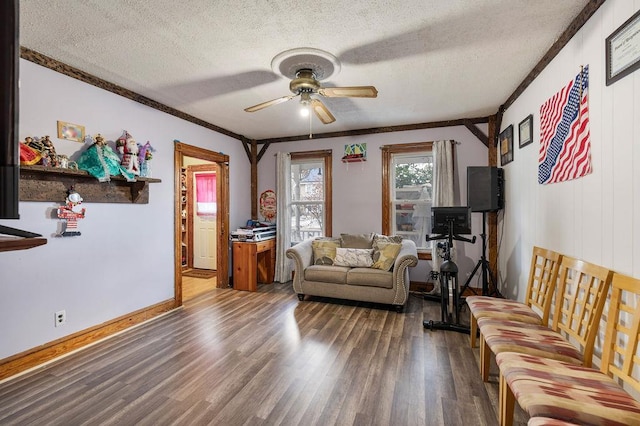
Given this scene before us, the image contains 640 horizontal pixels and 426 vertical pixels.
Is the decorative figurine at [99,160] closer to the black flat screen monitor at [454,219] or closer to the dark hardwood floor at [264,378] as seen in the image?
the dark hardwood floor at [264,378]

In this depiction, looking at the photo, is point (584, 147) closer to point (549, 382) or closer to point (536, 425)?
point (549, 382)

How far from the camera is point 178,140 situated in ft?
12.7

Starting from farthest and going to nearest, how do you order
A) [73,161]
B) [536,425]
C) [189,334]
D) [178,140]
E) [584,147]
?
[178,140], [189,334], [73,161], [584,147], [536,425]

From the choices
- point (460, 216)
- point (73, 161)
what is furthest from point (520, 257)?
point (73, 161)

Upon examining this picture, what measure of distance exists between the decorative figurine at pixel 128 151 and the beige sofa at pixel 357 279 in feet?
6.76

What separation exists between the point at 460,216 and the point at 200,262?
4977 millimetres

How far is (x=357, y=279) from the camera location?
373cm

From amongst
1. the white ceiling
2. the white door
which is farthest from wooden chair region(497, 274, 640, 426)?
the white door

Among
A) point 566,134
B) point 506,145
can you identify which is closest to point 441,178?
point 506,145

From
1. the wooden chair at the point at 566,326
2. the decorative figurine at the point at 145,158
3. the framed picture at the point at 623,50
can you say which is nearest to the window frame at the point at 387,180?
the wooden chair at the point at 566,326

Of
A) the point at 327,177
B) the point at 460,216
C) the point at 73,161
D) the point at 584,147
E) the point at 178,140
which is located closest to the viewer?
the point at 584,147

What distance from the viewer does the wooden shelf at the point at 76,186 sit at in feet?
7.80

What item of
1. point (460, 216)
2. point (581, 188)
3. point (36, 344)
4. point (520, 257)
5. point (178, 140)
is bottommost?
point (36, 344)

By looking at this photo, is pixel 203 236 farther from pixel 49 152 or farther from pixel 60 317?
pixel 49 152
